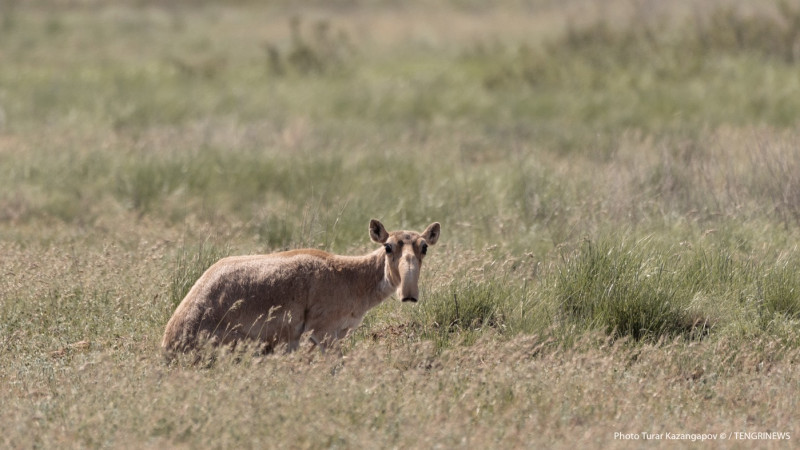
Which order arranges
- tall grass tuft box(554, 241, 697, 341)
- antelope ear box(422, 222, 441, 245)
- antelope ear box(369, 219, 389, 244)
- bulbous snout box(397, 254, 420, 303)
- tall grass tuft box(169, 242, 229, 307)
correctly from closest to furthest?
bulbous snout box(397, 254, 420, 303)
antelope ear box(369, 219, 389, 244)
antelope ear box(422, 222, 441, 245)
tall grass tuft box(554, 241, 697, 341)
tall grass tuft box(169, 242, 229, 307)

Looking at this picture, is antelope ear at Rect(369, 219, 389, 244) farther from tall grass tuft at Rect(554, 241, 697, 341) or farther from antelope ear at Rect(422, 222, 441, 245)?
tall grass tuft at Rect(554, 241, 697, 341)

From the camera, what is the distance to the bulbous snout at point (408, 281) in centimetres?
802

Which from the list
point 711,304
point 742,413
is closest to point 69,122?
point 711,304

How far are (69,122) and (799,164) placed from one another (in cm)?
1361

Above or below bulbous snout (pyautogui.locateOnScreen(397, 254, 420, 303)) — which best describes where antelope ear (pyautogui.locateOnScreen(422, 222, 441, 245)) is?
above

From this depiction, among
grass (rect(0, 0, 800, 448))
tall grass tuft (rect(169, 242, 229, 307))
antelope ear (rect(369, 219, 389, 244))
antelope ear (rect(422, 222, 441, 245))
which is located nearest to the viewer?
grass (rect(0, 0, 800, 448))

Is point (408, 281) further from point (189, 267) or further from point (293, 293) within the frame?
point (189, 267)

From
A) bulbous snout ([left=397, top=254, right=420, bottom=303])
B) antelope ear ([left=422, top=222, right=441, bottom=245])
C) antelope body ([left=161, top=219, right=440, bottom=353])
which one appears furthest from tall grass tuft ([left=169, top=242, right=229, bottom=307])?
bulbous snout ([left=397, top=254, right=420, bottom=303])

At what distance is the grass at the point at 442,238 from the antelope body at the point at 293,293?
0.36 metres

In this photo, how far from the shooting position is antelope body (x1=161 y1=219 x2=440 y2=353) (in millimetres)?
8094

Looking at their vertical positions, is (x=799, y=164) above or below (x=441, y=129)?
above

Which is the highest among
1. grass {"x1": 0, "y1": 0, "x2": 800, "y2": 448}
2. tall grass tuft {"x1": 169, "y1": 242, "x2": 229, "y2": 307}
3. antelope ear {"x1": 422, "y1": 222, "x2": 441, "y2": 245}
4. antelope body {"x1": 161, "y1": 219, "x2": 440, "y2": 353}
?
antelope ear {"x1": 422, "y1": 222, "x2": 441, "y2": 245}

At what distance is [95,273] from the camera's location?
33.7 ft

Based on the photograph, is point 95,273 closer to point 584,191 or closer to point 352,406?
point 352,406
